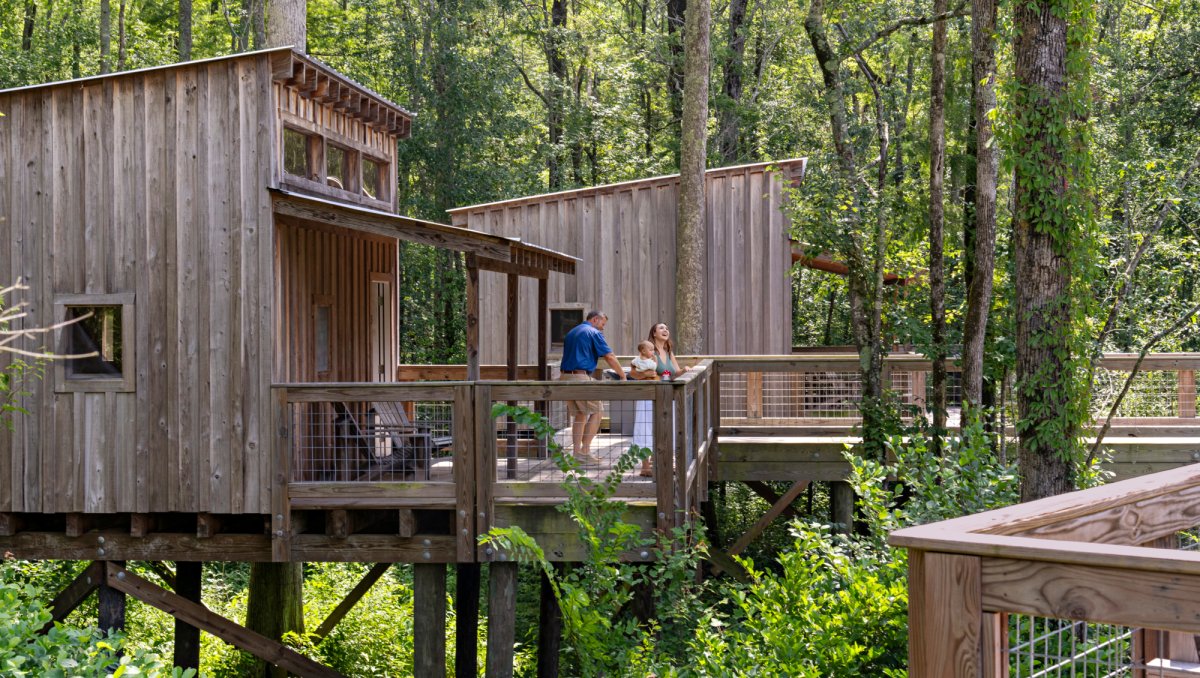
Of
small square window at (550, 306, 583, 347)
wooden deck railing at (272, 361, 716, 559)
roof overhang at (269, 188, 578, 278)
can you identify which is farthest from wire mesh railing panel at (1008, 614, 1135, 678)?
small square window at (550, 306, 583, 347)

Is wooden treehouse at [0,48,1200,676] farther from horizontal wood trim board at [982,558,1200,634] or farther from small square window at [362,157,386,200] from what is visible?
horizontal wood trim board at [982,558,1200,634]

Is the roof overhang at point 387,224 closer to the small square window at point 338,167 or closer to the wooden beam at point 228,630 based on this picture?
the small square window at point 338,167

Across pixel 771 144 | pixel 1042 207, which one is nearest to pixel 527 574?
pixel 1042 207

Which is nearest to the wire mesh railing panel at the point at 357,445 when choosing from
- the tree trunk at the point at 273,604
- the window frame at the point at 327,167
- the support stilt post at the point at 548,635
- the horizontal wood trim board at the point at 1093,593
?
the support stilt post at the point at 548,635

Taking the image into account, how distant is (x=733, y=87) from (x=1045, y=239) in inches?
867

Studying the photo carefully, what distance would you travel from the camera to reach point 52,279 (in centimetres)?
1062

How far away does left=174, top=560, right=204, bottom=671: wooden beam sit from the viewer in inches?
484

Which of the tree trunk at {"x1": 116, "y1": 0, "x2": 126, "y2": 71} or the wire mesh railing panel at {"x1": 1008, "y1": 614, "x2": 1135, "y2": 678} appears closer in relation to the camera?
the wire mesh railing panel at {"x1": 1008, "y1": 614, "x2": 1135, "y2": 678}

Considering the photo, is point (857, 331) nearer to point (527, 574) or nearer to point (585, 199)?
point (585, 199)

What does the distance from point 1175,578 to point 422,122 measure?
24.6 m

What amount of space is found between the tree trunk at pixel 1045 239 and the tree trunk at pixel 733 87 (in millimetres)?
19934

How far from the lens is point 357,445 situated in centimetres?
1098

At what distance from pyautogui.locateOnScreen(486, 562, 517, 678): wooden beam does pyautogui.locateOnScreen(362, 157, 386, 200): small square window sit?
17.1 feet

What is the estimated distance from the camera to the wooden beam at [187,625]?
12305 mm
